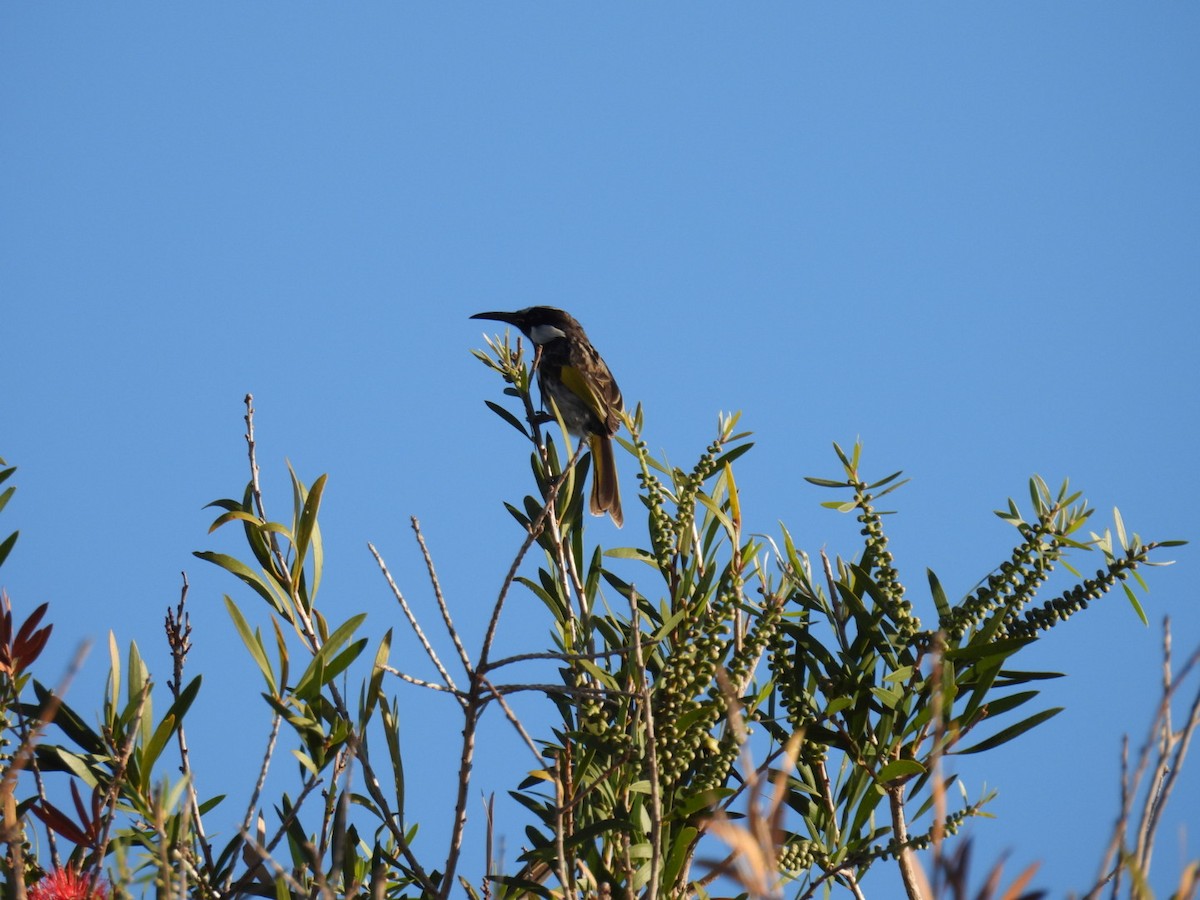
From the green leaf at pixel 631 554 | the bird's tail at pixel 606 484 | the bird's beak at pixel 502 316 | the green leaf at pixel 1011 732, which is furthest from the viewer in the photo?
the bird's beak at pixel 502 316

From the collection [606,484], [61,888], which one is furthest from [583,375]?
[61,888]

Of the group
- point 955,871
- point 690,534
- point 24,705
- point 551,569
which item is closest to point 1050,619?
point 690,534

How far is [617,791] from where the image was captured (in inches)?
78.3

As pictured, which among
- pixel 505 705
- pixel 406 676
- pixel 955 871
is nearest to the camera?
pixel 955 871

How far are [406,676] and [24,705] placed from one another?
600 mm

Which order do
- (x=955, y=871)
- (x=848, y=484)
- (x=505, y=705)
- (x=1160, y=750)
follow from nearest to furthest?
(x=955, y=871), (x=1160, y=750), (x=505, y=705), (x=848, y=484)

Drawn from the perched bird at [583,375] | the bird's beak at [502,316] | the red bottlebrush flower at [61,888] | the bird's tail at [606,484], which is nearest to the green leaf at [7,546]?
the red bottlebrush flower at [61,888]

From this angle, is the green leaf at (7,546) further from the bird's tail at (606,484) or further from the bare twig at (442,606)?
the bird's tail at (606,484)

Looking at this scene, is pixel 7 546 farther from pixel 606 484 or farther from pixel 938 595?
pixel 606 484

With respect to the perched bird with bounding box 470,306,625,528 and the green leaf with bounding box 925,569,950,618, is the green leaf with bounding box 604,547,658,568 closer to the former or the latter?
the green leaf with bounding box 925,569,950,618

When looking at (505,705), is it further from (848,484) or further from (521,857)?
(848,484)

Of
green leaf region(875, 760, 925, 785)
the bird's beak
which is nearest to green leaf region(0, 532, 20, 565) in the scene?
green leaf region(875, 760, 925, 785)

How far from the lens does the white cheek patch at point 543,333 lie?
811cm

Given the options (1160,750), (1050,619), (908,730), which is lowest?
(1160,750)
